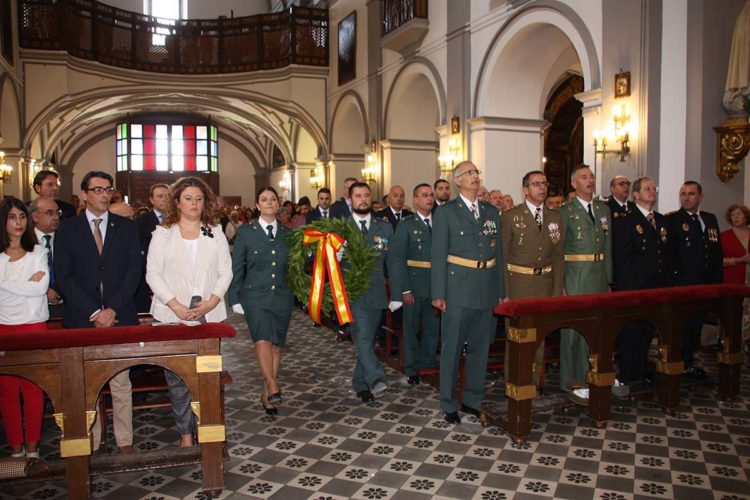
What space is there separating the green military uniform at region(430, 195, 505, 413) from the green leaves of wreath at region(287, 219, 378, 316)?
573 millimetres

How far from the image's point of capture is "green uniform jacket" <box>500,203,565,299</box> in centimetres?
463

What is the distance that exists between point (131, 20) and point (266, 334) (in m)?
14.1

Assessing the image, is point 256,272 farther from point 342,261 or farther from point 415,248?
point 415,248

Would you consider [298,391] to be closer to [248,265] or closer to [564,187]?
[248,265]

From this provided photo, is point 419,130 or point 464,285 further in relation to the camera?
point 419,130

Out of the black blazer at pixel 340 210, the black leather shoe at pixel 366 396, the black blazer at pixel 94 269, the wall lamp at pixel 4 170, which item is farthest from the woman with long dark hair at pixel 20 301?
the wall lamp at pixel 4 170

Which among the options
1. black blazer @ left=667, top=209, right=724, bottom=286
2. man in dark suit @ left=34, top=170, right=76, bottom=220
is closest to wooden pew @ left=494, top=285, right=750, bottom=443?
black blazer @ left=667, top=209, right=724, bottom=286

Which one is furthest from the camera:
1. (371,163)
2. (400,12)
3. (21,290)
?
(371,163)

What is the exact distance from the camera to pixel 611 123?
7.62 meters

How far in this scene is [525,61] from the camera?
982 cm

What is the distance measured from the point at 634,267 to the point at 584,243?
1.69 feet

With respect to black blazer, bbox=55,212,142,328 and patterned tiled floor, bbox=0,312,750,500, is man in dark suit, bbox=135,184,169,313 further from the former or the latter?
black blazer, bbox=55,212,142,328

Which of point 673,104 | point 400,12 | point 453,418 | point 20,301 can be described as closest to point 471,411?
point 453,418

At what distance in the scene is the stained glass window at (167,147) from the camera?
25672mm
